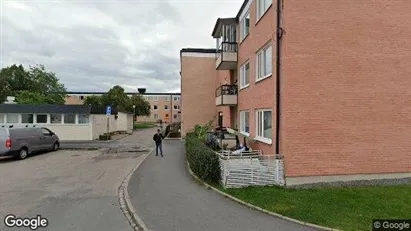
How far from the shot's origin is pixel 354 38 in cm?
986

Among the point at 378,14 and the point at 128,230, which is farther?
the point at 378,14

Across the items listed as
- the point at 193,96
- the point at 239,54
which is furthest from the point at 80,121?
the point at 239,54

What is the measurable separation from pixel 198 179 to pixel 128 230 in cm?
433

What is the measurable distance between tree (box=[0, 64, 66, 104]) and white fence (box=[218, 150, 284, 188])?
148ft

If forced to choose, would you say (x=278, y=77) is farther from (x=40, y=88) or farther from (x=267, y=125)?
(x=40, y=88)

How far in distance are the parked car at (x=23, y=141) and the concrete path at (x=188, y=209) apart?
30.1 ft

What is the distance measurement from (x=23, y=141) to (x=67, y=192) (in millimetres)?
9752

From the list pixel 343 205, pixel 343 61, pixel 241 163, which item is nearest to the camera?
pixel 343 205

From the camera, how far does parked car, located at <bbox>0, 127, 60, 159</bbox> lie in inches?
609

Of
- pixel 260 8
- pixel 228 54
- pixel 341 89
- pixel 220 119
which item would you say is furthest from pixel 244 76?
pixel 220 119

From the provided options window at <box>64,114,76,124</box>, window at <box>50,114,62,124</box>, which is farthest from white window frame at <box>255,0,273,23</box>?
window at <box>50,114,62,124</box>

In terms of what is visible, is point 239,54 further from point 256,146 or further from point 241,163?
point 241,163

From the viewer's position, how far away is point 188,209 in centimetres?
691

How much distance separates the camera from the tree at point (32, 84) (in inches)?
2031
